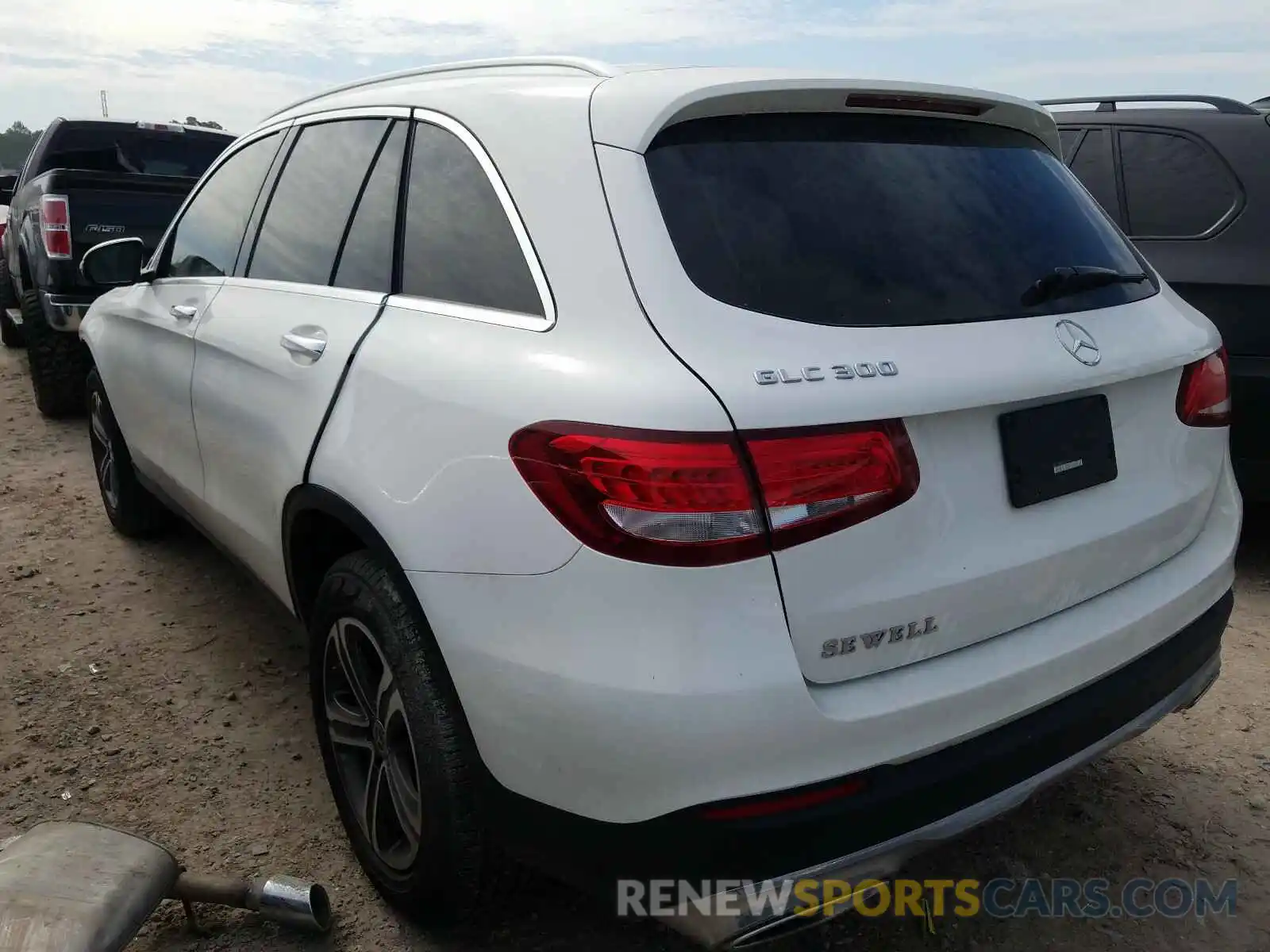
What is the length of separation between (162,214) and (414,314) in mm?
4980

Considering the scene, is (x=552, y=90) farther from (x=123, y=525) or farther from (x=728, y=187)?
(x=123, y=525)

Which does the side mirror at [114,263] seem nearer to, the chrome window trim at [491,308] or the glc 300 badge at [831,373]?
the chrome window trim at [491,308]

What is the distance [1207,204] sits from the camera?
13.1 feet

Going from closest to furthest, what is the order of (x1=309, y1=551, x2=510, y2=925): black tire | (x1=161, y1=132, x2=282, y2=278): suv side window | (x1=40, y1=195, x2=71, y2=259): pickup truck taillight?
1. (x1=309, y1=551, x2=510, y2=925): black tire
2. (x1=161, y1=132, x2=282, y2=278): suv side window
3. (x1=40, y1=195, x2=71, y2=259): pickup truck taillight

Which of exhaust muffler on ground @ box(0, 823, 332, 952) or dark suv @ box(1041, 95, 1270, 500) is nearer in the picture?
exhaust muffler on ground @ box(0, 823, 332, 952)

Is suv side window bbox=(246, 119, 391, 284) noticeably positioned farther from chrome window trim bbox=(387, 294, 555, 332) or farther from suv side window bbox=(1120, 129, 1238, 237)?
suv side window bbox=(1120, 129, 1238, 237)

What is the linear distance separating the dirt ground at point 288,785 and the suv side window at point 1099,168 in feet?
5.18

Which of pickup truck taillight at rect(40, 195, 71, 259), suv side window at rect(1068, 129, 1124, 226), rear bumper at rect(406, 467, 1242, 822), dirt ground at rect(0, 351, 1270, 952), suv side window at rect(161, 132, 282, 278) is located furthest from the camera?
pickup truck taillight at rect(40, 195, 71, 259)

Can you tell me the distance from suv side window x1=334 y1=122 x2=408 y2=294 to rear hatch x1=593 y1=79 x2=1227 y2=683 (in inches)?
26.8

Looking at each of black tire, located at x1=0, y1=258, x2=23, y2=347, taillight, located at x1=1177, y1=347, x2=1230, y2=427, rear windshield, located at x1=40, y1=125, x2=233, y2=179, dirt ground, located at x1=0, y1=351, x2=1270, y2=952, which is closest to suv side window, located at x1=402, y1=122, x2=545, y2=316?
dirt ground, located at x1=0, y1=351, x2=1270, y2=952

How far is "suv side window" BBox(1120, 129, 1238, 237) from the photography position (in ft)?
13.1

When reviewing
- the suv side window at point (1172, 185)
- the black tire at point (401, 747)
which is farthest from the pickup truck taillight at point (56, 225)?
the suv side window at point (1172, 185)

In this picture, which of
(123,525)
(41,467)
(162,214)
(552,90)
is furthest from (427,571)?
(162,214)

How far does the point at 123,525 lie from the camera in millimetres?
4520
